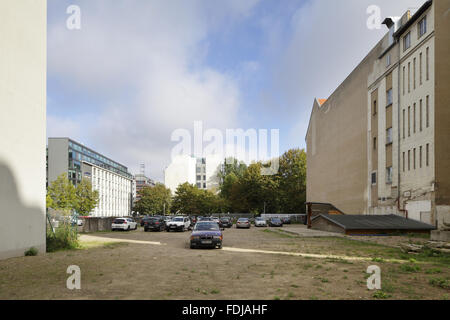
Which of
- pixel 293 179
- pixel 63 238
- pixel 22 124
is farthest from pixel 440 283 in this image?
pixel 293 179

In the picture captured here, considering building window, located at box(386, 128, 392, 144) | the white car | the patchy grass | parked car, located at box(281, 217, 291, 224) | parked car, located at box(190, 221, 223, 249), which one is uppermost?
building window, located at box(386, 128, 392, 144)

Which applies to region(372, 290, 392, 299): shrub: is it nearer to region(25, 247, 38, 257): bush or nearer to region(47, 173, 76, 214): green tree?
region(25, 247, 38, 257): bush

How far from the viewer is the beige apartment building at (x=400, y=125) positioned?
24656 millimetres

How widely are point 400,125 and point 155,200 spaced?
74.6 m

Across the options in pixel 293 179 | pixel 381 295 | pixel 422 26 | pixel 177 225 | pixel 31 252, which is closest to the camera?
pixel 381 295

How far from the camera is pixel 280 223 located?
48.4 metres

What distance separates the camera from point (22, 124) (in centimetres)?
1468

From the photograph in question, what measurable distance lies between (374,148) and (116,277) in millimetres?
30462

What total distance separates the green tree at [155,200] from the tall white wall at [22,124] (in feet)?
257

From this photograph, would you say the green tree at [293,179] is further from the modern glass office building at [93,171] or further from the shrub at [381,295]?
the shrub at [381,295]

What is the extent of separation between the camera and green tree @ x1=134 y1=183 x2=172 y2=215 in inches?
3711

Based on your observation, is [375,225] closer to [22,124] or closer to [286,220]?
[22,124]

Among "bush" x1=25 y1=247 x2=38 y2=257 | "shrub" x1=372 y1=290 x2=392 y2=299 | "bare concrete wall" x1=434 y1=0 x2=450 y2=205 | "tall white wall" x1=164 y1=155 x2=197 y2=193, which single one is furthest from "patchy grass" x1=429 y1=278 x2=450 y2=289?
"tall white wall" x1=164 y1=155 x2=197 y2=193

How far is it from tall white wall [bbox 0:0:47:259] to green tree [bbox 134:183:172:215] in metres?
78.5
